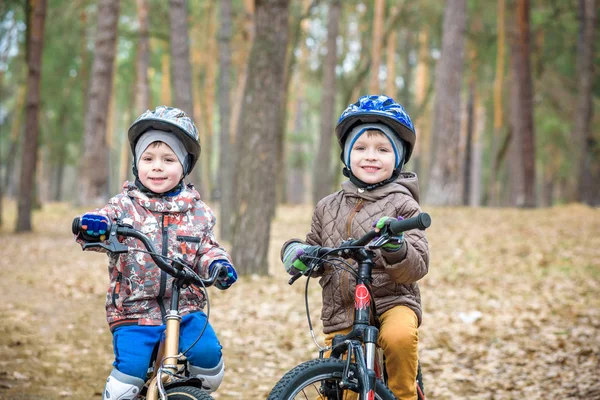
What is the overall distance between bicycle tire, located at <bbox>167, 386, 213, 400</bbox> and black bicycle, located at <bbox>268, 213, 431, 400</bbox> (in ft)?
0.96

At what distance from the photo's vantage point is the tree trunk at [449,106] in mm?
18266

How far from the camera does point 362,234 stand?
3.49m

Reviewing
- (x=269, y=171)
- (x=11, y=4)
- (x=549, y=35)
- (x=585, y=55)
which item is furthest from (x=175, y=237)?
(x=549, y=35)

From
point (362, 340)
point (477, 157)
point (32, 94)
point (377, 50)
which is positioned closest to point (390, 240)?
point (362, 340)

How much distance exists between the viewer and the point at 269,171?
9812mm

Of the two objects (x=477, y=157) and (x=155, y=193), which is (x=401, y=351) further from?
(x=477, y=157)

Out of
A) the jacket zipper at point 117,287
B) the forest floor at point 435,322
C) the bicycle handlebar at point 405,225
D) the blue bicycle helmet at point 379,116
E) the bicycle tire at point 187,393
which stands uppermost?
the blue bicycle helmet at point 379,116

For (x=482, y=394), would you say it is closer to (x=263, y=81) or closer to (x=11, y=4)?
(x=263, y=81)

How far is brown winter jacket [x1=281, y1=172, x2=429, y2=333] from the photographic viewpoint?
348 cm

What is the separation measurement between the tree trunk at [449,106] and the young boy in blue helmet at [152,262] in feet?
51.7

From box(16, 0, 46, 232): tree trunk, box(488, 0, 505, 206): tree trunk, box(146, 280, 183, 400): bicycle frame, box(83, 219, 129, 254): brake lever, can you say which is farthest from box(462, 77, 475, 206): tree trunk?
box(83, 219, 129, 254): brake lever

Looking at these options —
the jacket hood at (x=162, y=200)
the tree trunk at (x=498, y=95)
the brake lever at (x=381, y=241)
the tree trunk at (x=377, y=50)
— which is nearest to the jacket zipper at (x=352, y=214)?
the brake lever at (x=381, y=241)

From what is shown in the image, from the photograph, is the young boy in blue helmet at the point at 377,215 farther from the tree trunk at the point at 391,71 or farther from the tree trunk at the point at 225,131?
the tree trunk at the point at 391,71

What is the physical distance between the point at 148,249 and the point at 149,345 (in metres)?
0.53
